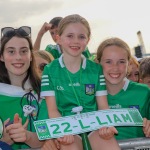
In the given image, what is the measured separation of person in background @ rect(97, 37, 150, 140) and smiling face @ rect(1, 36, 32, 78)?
77cm

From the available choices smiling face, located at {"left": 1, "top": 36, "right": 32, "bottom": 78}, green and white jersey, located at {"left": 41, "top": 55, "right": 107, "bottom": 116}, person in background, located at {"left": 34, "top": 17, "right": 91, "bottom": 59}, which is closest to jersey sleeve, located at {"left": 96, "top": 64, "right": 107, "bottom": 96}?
green and white jersey, located at {"left": 41, "top": 55, "right": 107, "bottom": 116}

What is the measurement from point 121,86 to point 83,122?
0.99m

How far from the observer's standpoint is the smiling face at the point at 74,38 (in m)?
3.32

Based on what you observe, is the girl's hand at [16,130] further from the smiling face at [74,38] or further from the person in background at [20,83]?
the smiling face at [74,38]

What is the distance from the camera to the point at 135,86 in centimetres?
344

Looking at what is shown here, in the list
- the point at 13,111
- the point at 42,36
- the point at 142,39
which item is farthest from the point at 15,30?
the point at 142,39

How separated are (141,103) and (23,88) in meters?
1.18

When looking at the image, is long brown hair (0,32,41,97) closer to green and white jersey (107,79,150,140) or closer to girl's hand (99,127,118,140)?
green and white jersey (107,79,150,140)

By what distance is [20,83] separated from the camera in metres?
3.55

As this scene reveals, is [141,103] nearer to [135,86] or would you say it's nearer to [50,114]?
[135,86]

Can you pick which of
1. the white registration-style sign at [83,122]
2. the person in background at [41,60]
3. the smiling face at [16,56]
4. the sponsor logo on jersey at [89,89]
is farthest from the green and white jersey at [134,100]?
the person in background at [41,60]

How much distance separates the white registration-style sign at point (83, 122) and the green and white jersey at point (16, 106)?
2.32 ft

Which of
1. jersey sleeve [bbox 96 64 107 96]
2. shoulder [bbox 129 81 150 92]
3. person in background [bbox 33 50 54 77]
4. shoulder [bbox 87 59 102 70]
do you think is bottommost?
shoulder [bbox 129 81 150 92]

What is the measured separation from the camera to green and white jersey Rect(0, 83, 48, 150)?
129 inches
